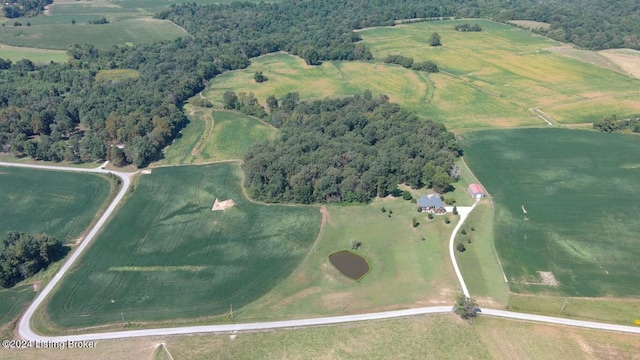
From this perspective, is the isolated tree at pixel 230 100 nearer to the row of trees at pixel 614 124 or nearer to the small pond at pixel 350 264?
the small pond at pixel 350 264

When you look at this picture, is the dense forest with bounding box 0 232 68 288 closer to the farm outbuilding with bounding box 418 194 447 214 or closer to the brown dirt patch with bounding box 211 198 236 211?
the brown dirt patch with bounding box 211 198 236 211

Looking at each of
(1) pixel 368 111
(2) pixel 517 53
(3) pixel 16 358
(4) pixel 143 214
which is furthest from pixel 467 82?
(3) pixel 16 358

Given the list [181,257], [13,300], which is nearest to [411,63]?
[181,257]

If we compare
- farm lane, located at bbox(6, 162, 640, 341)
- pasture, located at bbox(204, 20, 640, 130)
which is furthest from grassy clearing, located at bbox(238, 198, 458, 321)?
pasture, located at bbox(204, 20, 640, 130)

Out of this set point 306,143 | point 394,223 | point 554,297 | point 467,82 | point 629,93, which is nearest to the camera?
point 554,297

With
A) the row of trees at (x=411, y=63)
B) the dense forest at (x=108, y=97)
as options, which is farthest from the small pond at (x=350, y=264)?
the row of trees at (x=411, y=63)

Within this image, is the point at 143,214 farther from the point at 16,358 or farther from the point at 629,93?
the point at 629,93

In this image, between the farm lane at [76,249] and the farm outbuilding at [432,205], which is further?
the farm outbuilding at [432,205]
